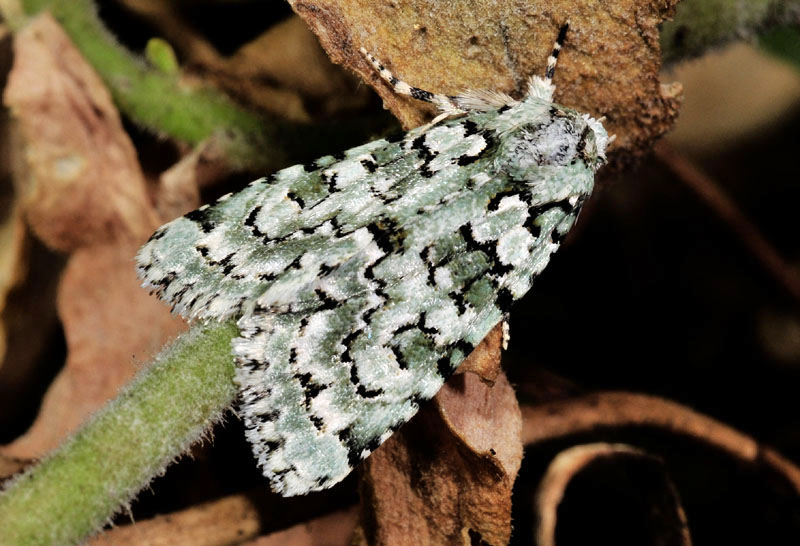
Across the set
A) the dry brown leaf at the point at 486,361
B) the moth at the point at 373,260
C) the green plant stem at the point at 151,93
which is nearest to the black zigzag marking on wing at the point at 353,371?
the moth at the point at 373,260

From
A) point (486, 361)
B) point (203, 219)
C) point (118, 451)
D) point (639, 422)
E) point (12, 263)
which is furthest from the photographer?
point (12, 263)

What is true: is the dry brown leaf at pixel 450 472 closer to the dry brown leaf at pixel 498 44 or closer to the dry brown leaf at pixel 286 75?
the dry brown leaf at pixel 498 44

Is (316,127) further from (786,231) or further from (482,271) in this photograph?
(786,231)

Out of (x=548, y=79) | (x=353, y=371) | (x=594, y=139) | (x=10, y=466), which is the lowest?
(x=10, y=466)

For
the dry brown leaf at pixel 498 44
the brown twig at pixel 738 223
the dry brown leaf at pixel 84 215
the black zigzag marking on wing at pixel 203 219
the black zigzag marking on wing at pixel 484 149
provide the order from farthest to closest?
the brown twig at pixel 738 223, the dry brown leaf at pixel 84 215, the black zigzag marking on wing at pixel 484 149, the black zigzag marking on wing at pixel 203 219, the dry brown leaf at pixel 498 44

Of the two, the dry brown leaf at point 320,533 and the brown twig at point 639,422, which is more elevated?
the brown twig at point 639,422

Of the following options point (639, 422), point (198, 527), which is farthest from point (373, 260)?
point (639, 422)

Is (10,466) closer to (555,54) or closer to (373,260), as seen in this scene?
(373,260)
